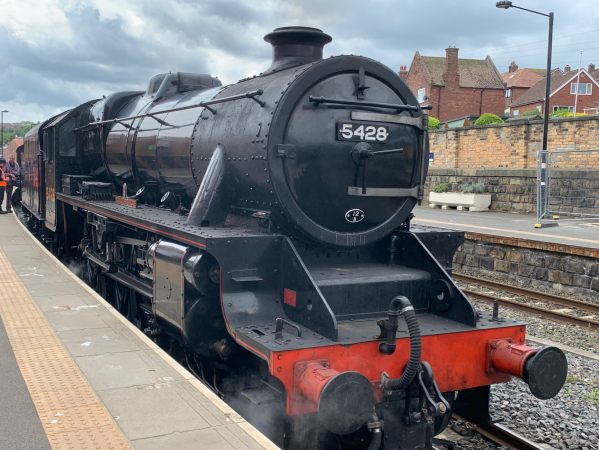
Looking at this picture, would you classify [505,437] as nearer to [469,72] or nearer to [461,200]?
[461,200]

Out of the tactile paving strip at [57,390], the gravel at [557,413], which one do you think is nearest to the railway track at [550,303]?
the gravel at [557,413]

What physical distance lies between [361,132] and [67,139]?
660cm

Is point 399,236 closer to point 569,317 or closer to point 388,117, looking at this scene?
point 388,117

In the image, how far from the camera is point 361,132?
437 cm

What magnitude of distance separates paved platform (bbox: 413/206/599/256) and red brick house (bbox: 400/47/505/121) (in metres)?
28.0

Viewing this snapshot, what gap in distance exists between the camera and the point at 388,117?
14.6 ft

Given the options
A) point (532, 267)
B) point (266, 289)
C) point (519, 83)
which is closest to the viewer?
point (266, 289)

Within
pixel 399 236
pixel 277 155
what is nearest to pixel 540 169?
pixel 399 236

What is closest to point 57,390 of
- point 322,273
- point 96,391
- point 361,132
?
point 96,391

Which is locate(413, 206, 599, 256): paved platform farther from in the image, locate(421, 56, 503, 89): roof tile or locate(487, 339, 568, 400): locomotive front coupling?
locate(421, 56, 503, 89): roof tile

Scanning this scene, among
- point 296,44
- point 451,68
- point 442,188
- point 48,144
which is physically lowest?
point 442,188

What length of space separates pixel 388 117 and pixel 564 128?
16.1 meters

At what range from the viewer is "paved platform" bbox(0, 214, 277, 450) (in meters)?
3.27

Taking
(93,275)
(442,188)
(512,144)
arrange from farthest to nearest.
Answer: (442,188) → (512,144) → (93,275)
